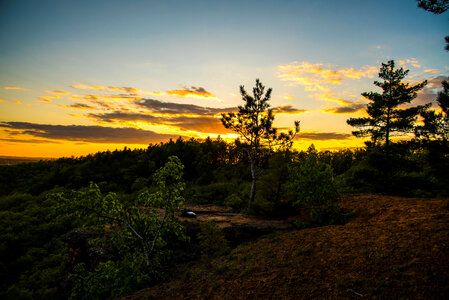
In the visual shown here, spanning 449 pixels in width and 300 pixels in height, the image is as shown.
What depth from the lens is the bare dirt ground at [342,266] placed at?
16.3 ft

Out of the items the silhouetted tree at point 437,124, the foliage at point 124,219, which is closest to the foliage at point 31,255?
the foliage at point 124,219

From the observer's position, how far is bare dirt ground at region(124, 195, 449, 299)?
16.3 feet

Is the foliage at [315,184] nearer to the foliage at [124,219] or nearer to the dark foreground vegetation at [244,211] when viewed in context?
the dark foreground vegetation at [244,211]

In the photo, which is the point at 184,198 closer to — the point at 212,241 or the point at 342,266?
the point at 212,241

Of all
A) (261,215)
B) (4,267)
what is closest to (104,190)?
(4,267)

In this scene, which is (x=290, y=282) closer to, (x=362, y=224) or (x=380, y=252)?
(x=380, y=252)

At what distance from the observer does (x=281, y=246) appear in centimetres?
943

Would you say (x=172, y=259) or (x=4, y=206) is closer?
(x=172, y=259)

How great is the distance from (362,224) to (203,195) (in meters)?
26.1

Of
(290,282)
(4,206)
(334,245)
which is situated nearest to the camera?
(290,282)

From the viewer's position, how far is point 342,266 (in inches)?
249

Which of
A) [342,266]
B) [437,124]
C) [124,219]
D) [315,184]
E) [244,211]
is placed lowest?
[244,211]

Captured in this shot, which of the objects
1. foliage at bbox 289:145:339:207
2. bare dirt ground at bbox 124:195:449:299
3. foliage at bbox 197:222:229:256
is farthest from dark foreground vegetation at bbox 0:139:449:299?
bare dirt ground at bbox 124:195:449:299

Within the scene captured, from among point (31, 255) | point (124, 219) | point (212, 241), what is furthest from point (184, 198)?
point (31, 255)
